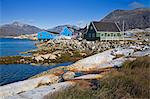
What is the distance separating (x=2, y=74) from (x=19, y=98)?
1487 cm

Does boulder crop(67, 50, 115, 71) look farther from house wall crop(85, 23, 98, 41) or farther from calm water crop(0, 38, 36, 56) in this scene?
house wall crop(85, 23, 98, 41)

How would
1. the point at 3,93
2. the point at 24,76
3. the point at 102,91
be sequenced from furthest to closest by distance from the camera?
the point at 24,76, the point at 3,93, the point at 102,91

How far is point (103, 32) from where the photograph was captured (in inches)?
2124

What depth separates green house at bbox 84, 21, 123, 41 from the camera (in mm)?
53816

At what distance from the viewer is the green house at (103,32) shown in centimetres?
5382

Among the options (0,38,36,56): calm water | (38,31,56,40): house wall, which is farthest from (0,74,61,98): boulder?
(38,31,56,40): house wall

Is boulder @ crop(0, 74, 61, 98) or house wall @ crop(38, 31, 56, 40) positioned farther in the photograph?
house wall @ crop(38, 31, 56, 40)

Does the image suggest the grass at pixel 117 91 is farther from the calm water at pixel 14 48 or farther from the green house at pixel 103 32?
the green house at pixel 103 32

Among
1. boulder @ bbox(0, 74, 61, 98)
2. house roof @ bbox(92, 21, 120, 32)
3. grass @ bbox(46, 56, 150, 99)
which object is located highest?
house roof @ bbox(92, 21, 120, 32)

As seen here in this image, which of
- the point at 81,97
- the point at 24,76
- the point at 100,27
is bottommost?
the point at 24,76

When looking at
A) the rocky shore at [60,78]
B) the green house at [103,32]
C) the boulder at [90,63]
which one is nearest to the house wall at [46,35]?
the green house at [103,32]

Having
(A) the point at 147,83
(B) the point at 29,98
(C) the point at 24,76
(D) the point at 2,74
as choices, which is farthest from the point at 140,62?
(D) the point at 2,74

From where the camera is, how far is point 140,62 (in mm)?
14234

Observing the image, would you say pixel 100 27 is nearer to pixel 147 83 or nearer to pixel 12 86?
pixel 12 86
